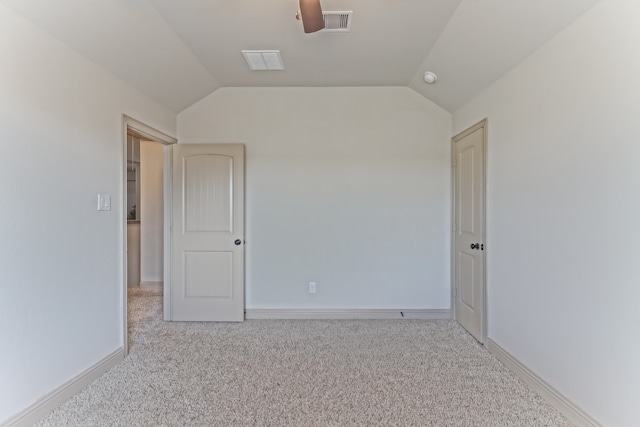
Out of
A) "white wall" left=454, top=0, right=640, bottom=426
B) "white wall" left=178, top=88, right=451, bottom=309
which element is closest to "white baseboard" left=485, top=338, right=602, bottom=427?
"white wall" left=454, top=0, right=640, bottom=426

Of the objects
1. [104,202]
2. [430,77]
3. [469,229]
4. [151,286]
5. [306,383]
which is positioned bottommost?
[306,383]

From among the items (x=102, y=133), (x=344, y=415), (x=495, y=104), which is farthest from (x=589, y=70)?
(x=102, y=133)

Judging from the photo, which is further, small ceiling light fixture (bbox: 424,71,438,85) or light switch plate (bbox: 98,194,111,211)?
small ceiling light fixture (bbox: 424,71,438,85)

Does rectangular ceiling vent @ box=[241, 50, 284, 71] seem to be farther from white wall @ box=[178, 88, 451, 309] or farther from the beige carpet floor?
the beige carpet floor

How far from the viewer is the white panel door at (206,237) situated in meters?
3.42

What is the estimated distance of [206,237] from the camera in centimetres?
344

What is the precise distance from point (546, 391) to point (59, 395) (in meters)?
3.09

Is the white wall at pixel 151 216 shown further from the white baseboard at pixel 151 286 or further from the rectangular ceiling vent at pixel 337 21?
the rectangular ceiling vent at pixel 337 21

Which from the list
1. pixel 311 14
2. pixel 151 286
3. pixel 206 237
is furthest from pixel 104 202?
pixel 151 286

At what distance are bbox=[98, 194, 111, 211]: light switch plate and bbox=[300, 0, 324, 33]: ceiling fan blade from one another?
1879mm

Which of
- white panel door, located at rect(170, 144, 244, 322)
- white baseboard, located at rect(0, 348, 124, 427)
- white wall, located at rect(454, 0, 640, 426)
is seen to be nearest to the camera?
white wall, located at rect(454, 0, 640, 426)

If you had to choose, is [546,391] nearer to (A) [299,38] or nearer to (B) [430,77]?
(B) [430,77]

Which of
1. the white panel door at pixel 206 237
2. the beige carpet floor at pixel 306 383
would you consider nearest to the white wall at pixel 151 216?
the white panel door at pixel 206 237

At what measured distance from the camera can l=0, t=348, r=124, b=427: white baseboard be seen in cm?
172
